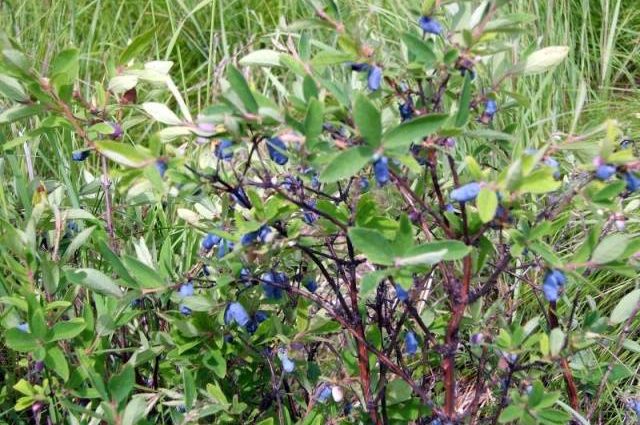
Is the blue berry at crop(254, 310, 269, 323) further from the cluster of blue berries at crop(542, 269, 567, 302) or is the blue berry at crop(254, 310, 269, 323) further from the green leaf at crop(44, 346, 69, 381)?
the cluster of blue berries at crop(542, 269, 567, 302)

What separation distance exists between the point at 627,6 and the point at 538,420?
2.50 m

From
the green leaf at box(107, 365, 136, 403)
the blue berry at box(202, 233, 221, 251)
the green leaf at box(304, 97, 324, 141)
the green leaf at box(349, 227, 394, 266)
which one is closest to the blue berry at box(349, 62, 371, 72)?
the green leaf at box(304, 97, 324, 141)

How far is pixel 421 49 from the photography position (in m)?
1.32

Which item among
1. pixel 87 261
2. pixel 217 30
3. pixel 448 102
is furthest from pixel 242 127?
pixel 217 30

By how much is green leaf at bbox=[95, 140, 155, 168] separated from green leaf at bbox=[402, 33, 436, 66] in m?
0.37

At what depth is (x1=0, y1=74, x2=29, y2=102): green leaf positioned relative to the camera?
1529mm

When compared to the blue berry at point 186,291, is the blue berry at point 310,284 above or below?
below

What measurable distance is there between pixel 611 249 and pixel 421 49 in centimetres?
37

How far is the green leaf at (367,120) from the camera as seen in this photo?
1191 mm

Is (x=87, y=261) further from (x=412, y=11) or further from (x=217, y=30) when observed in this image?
(x=217, y=30)

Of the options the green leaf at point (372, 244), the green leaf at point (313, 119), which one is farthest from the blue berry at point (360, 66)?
the green leaf at point (372, 244)

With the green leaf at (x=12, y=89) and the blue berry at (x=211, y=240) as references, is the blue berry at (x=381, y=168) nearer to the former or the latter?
the blue berry at (x=211, y=240)

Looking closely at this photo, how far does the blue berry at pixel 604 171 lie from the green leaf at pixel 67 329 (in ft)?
2.65

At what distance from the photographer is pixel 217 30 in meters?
3.62
